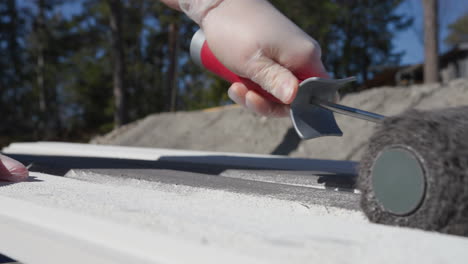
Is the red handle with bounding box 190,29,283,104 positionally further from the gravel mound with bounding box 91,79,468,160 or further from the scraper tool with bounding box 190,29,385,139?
the gravel mound with bounding box 91,79,468,160

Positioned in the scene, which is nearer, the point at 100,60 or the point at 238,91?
the point at 238,91

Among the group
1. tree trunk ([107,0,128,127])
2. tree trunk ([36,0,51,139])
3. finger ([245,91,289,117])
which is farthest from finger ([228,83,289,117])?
tree trunk ([36,0,51,139])

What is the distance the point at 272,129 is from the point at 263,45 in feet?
25.6

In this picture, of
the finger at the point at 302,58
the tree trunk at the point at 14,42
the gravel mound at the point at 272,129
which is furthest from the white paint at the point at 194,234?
the tree trunk at the point at 14,42

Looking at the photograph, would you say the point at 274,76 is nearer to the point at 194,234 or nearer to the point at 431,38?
the point at 194,234

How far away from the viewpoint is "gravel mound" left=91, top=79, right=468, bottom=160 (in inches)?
324

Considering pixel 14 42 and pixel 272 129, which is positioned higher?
pixel 272 129

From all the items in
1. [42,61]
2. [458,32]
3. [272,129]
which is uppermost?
[272,129]

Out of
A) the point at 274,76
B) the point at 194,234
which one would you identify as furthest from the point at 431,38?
the point at 194,234

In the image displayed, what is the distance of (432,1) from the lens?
388 inches

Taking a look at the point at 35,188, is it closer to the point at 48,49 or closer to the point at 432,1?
the point at 432,1

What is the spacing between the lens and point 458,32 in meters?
35.1

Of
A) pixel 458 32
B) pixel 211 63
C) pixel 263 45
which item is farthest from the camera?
pixel 458 32

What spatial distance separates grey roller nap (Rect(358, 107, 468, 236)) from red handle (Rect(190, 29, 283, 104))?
110 cm
